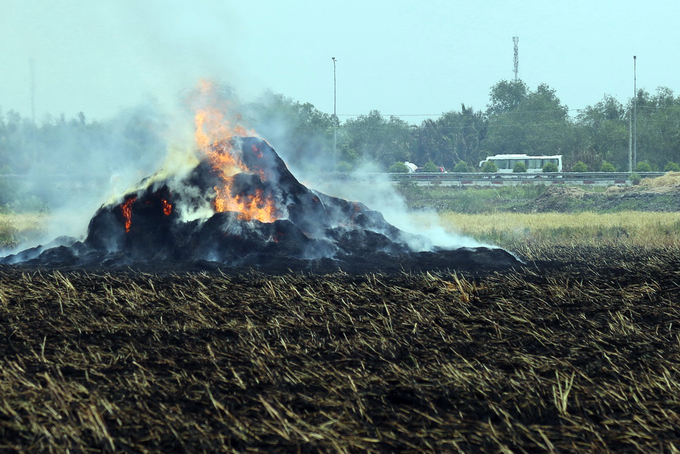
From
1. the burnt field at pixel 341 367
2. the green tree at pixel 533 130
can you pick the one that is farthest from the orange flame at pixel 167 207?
the green tree at pixel 533 130

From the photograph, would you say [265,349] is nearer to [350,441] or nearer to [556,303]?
[350,441]

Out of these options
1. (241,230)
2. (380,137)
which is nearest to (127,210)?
(241,230)

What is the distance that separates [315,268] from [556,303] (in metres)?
7.09

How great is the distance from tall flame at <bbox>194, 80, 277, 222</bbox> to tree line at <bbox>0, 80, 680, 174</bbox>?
16.7 metres

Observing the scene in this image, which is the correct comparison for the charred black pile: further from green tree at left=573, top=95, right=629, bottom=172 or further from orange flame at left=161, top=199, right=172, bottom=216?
green tree at left=573, top=95, right=629, bottom=172

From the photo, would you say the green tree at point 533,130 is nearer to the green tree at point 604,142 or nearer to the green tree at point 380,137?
the green tree at point 604,142

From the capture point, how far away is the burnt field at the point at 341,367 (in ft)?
22.0

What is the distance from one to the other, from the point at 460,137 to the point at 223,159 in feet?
255

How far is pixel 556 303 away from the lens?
12883mm

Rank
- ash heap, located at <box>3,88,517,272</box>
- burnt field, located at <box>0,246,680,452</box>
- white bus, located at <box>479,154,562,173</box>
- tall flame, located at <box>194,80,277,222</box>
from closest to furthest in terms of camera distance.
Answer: burnt field, located at <box>0,246,680,452</box> < ash heap, located at <box>3,88,517,272</box> < tall flame, located at <box>194,80,277,222</box> < white bus, located at <box>479,154,562,173</box>

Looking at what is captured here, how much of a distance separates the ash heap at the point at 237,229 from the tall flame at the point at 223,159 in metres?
0.03

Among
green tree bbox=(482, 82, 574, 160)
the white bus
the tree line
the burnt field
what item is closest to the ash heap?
the burnt field

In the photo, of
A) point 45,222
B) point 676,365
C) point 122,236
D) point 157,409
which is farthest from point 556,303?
point 45,222

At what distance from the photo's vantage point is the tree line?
161 ft
